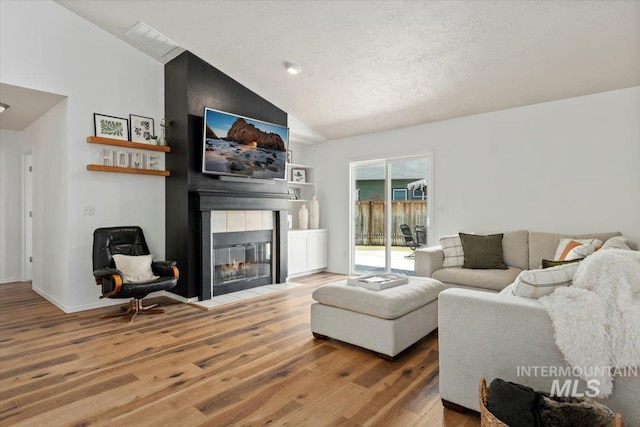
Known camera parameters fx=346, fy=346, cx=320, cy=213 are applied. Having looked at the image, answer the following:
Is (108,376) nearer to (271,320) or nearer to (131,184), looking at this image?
(271,320)

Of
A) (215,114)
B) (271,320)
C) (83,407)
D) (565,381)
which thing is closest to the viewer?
(565,381)

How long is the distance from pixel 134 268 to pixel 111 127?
173cm

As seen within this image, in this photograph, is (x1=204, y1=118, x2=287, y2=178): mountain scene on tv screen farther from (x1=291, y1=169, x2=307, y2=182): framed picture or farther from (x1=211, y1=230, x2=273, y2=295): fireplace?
(x1=291, y1=169, x2=307, y2=182): framed picture

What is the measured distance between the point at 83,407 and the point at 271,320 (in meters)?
1.78

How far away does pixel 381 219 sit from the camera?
5648 mm

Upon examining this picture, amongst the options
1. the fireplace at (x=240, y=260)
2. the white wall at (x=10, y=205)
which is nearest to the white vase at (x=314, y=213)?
the fireplace at (x=240, y=260)

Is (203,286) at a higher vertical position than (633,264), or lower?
lower

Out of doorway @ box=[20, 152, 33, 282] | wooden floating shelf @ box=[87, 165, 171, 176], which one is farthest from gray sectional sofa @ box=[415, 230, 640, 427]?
doorway @ box=[20, 152, 33, 282]

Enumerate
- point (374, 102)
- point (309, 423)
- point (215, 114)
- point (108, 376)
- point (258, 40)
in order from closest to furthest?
point (309, 423)
point (108, 376)
point (258, 40)
point (215, 114)
point (374, 102)

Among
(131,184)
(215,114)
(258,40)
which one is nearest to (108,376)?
(131,184)

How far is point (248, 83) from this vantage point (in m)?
4.77

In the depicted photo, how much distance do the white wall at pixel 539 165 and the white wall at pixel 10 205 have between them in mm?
5871

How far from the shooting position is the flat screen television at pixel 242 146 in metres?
4.20

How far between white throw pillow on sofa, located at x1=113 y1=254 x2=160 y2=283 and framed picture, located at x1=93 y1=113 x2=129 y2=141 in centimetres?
146
